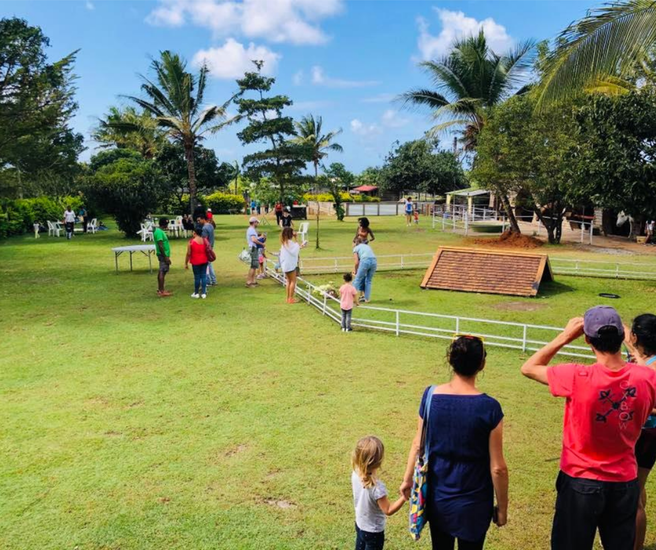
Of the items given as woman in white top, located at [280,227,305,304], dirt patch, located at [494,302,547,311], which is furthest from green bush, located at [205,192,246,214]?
dirt patch, located at [494,302,547,311]

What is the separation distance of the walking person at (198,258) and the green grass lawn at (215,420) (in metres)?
0.40

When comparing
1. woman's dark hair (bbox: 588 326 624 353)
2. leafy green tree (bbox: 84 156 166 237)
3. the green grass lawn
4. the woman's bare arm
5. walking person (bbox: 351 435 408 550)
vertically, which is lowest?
the green grass lawn

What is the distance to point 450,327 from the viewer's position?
9.82 meters

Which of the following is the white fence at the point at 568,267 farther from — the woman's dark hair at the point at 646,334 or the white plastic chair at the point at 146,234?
the woman's dark hair at the point at 646,334

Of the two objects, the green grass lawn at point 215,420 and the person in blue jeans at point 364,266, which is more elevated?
the person in blue jeans at point 364,266

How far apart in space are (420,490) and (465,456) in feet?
1.02

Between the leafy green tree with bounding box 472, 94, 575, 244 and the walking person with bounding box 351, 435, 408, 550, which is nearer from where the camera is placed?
the walking person with bounding box 351, 435, 408, 550

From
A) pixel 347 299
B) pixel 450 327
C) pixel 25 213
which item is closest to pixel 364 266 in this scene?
pixel 347 299

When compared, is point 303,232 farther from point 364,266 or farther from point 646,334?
point 646,334

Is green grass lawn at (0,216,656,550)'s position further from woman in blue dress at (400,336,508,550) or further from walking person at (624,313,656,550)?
woman in blue dress at (400,336,508,550)

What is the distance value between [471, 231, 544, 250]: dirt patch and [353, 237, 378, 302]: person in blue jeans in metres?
13.8

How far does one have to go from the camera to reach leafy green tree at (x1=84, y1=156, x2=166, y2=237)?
24125mm

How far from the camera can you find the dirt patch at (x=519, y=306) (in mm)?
11398

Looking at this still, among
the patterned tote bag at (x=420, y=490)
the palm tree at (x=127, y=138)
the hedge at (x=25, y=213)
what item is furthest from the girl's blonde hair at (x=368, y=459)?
the palm tree at (x=127, y=138)
